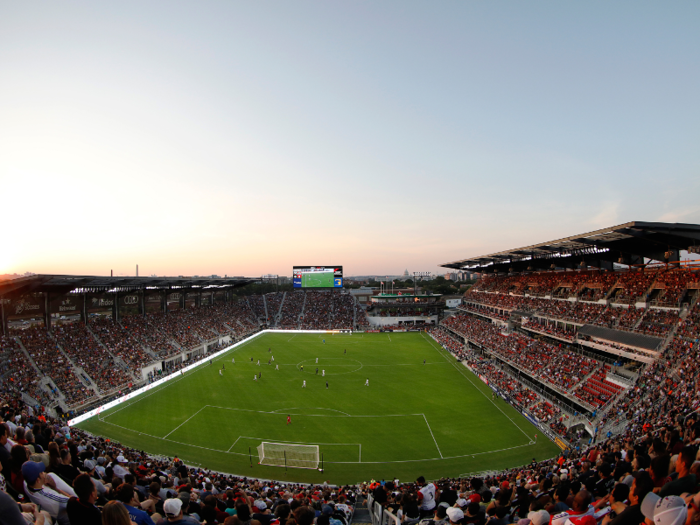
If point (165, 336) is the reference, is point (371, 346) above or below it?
below

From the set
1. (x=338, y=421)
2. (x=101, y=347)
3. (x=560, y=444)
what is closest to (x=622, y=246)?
(x=560, y=444)

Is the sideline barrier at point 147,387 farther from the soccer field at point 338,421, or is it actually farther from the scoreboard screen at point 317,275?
the scoreboard screen at point 317,275

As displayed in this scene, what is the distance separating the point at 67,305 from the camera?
37.1 meters

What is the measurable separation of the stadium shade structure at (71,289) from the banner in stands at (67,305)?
13 centimetres

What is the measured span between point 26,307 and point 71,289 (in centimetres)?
419

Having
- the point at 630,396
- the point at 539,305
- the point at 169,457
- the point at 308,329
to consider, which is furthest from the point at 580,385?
the point at 308,329

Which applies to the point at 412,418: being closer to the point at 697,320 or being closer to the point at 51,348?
the point at 697,320

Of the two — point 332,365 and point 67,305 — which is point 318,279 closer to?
point 332,365

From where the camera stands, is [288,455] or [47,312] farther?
[47,312]

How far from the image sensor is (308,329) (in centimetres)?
6912

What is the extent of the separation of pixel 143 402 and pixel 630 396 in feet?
120

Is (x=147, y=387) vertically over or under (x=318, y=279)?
under

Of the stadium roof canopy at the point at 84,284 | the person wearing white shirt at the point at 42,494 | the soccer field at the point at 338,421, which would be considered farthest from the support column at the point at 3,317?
the person wearing white shirt at the point at 42,494

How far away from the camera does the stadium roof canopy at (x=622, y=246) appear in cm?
2598
